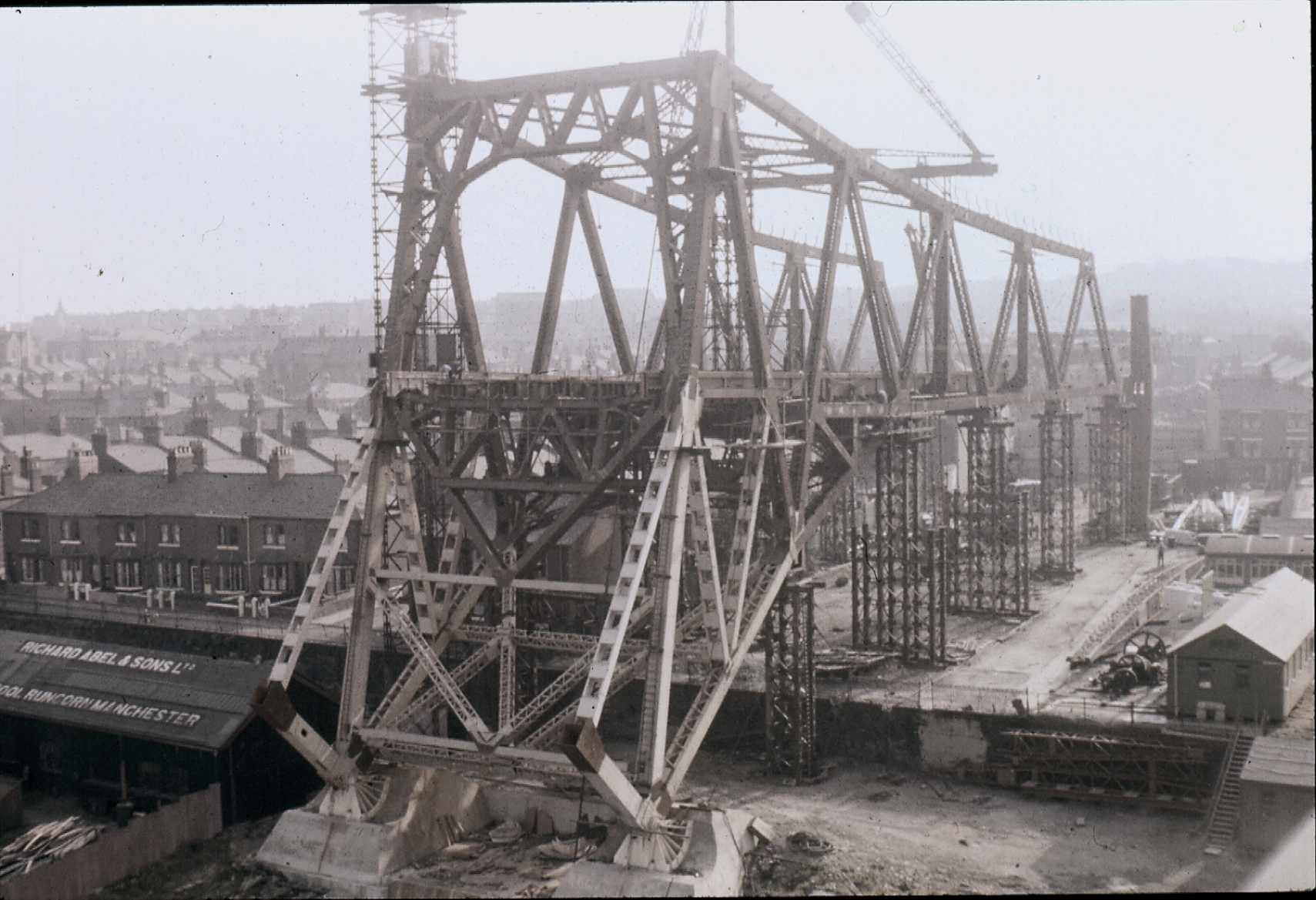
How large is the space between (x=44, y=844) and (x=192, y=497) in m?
20.7

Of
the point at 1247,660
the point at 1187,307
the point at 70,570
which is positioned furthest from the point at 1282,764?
the point at 1187,307

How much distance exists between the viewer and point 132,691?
2614 cm

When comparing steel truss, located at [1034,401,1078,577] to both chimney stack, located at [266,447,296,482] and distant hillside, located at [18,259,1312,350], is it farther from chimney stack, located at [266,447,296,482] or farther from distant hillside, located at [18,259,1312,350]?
chimney stack, located at [266,447,296,482]

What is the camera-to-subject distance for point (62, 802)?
86.7 feet

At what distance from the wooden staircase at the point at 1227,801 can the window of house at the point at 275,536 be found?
99.7ft

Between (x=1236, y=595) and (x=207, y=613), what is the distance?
3146cm

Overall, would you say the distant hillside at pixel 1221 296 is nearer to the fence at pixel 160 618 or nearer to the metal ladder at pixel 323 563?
the metal ladder at pixel 323 563

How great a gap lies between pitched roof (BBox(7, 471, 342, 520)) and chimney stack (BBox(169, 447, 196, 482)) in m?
0.41

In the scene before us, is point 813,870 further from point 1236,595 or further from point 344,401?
point 344,401

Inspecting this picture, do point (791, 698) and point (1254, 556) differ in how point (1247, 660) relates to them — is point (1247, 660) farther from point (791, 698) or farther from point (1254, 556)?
point (791, 698)

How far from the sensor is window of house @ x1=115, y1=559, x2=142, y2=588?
42.9 meters

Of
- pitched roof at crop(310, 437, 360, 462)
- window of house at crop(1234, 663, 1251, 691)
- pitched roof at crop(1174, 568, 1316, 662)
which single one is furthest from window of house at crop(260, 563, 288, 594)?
window of house at crop(1234, 663, 1251, 691)

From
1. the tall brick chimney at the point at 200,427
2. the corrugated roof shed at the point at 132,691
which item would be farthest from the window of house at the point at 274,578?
the tall brick chimney at the point at 200,427

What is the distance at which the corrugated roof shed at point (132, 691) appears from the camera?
2419 centimetres
